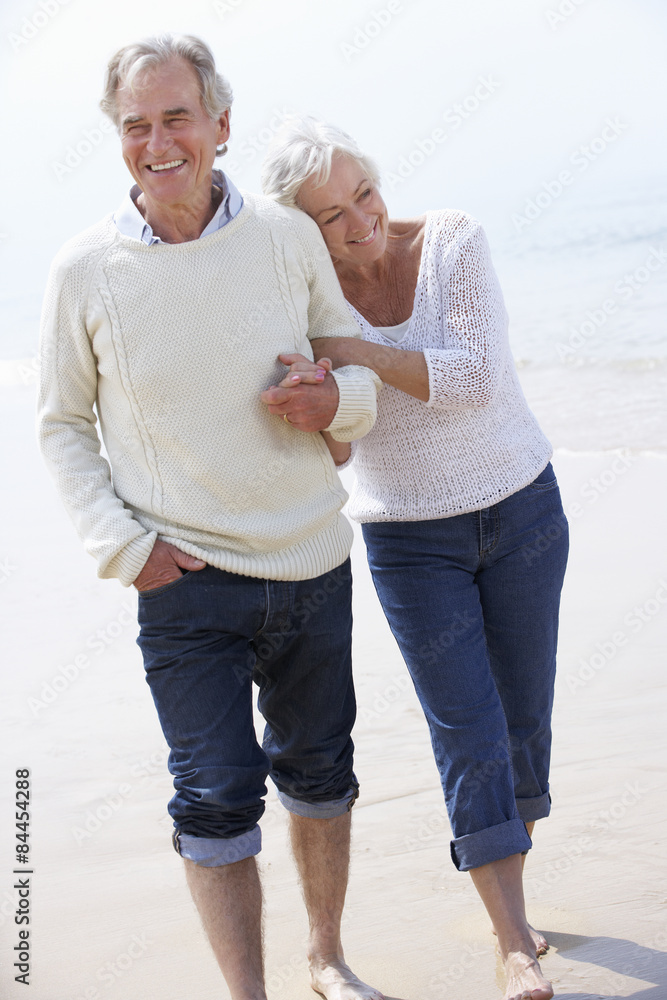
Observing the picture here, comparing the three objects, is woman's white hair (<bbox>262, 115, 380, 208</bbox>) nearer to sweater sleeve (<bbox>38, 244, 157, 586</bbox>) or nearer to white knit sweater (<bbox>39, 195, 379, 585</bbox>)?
white knit sweater (<bbox>39, 195, 379, 585</bbox>)

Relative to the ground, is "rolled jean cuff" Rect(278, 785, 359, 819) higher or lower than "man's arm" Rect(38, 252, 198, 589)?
lower

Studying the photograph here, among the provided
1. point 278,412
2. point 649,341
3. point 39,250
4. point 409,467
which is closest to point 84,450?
point 278,412

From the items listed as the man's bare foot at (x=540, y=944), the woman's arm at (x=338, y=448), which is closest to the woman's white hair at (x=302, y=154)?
the woman's arm at (x=338, y=448)

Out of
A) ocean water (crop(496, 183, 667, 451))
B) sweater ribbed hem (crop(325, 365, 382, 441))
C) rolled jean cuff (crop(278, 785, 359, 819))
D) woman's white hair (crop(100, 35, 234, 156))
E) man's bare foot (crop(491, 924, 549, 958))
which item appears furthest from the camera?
ocean water (crop(496, 183, 667, 451))

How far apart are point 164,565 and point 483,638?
750mm

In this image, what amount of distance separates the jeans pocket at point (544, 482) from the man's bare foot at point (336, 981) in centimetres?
→ 120

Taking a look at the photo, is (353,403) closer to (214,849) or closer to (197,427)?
(197,427)

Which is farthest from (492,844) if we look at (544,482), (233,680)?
(544,482)

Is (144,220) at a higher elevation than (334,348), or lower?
higher

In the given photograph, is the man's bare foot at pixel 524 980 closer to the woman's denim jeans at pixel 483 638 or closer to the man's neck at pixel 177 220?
the woman's denim jeans at pixel 483 638

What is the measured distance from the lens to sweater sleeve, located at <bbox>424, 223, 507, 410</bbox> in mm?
2012

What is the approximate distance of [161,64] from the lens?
5.95 feet

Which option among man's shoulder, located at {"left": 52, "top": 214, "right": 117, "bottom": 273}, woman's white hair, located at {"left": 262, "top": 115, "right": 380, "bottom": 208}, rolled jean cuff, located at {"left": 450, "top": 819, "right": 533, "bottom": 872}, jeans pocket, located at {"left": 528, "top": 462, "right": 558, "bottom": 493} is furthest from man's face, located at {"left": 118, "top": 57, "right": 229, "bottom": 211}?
rolled jean cuff, located at {"left": 450, "top": 819, "right": 533, "bottom": 872}

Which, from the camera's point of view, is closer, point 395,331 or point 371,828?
point 395,331
